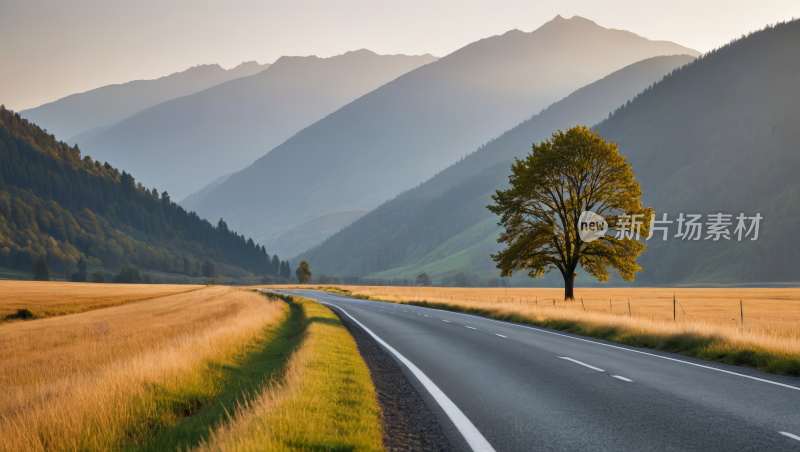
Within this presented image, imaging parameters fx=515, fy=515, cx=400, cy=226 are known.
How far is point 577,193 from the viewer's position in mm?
38281

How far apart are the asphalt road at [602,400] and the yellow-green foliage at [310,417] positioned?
1234mm

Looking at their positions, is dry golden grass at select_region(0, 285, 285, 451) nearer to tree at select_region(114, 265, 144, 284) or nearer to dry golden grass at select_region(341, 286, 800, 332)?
dry golden grass at select_region(341, 286, 800, 332)

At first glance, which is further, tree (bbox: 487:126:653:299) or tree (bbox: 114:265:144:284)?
tree (bbox: 114:265:144:284)

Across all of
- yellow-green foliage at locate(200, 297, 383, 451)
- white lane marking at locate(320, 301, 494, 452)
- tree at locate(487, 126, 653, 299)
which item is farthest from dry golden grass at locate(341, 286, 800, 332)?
yellow-green foliage at locate(200, 297, 383, 451)

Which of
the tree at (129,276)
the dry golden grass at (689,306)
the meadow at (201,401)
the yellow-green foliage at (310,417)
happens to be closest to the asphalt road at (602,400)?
the yellow-green foliage at (310,417)

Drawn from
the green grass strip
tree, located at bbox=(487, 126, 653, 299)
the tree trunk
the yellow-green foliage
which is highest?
tree, located at bbox=(487, 126, 653, 299)

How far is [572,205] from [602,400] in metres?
31.4

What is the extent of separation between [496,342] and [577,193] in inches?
956

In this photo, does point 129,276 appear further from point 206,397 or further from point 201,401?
point 201,401

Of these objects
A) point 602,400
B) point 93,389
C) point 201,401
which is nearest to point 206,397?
point 201,401

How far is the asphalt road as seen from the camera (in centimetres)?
636

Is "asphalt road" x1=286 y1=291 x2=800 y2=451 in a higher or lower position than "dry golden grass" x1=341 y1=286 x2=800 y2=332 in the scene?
higher

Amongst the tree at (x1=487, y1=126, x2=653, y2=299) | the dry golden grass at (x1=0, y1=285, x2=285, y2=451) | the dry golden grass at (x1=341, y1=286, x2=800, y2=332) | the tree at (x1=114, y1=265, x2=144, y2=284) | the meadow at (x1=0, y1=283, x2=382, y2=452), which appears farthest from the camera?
the tree at (x1=114, y1=265, x2=144, y2=284)

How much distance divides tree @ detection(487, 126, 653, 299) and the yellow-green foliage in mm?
29091
